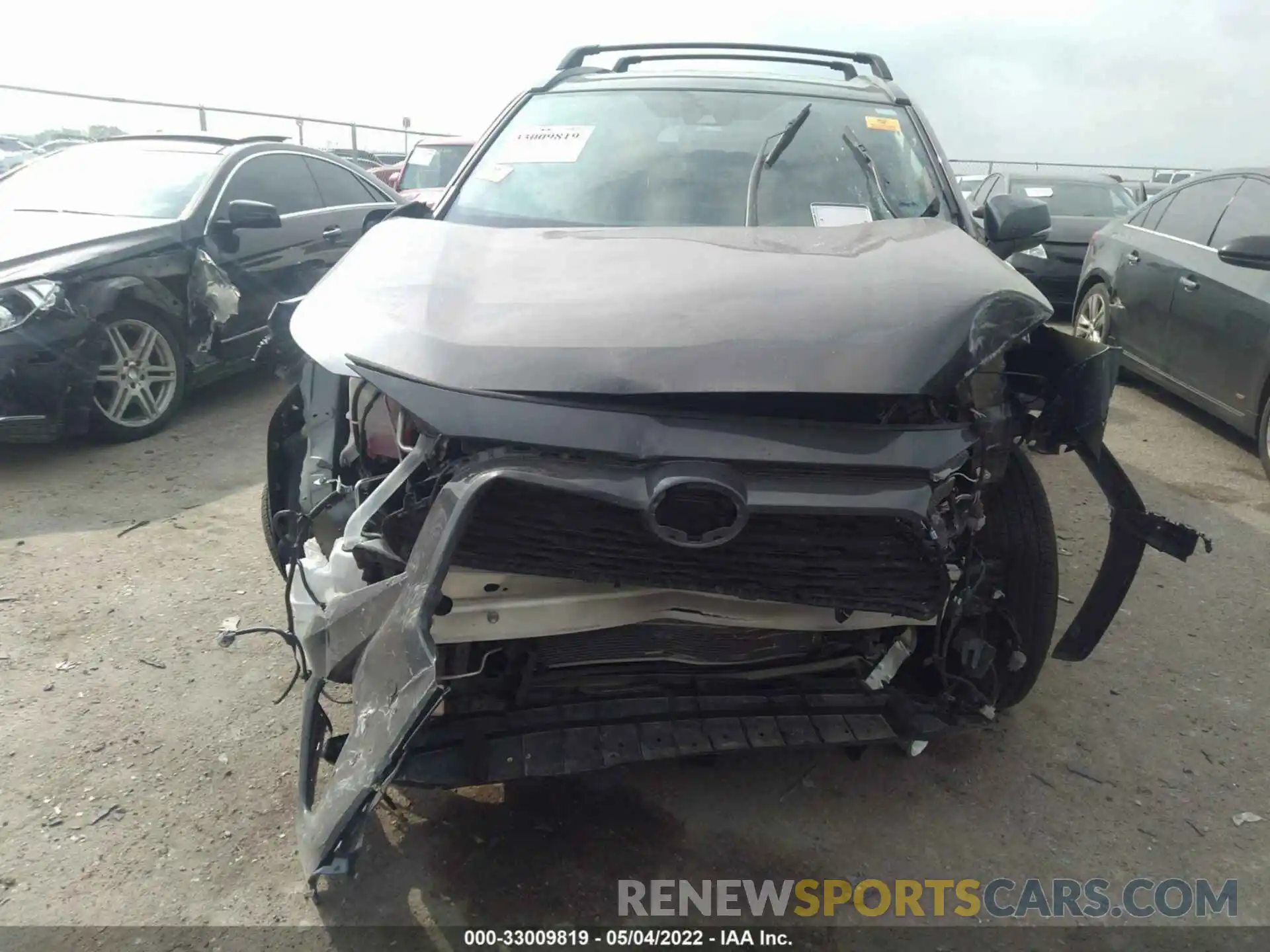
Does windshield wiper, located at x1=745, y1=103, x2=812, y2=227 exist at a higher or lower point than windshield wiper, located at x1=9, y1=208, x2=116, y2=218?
higher

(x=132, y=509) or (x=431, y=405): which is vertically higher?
(x=431, y=405)

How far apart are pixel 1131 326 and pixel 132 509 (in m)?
6.12

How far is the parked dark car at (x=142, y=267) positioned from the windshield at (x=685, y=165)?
1.46m

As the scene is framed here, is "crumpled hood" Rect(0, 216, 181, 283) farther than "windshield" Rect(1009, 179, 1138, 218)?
No

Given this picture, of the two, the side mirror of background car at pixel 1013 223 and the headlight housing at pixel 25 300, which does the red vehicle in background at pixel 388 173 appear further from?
the side mirror of background car at pixel 1013 223

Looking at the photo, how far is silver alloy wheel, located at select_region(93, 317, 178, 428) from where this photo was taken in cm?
489

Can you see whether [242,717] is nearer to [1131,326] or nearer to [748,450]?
[748,450]

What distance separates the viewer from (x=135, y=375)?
5047mm

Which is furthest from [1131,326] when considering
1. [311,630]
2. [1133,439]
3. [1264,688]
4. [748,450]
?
[311,630]

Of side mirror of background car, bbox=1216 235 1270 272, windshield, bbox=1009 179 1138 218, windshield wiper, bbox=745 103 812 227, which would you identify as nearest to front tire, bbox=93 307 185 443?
windshield wiper, bbox=745 103 812 227

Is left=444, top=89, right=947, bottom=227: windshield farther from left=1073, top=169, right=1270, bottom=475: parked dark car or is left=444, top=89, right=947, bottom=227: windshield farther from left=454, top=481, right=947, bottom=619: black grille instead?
left=1073, top=169, right=1270, bottom=475: parked dark car

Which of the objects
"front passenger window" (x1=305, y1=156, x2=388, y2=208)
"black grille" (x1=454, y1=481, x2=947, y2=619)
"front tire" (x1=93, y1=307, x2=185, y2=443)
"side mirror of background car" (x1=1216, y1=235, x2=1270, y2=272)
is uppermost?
"side mirror of background car" (x1=1216, y1=235, x2=1270, y2=272)

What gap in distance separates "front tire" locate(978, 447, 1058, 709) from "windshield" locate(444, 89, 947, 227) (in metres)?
1.01

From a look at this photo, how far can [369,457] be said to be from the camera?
2229mm
